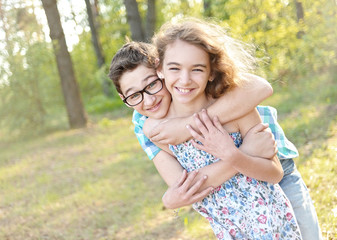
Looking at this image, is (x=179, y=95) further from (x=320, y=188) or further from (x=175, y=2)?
(x=175, y=2)

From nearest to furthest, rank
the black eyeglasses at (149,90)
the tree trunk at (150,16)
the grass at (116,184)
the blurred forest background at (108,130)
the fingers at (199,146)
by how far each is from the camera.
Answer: the fingers at (199,146)
the black eyeglasses at (149,90)
the grass at (116,184)
the blurred forest background at (108,130)
the tree trunk at (150,16)

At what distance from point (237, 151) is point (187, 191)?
1.21ft

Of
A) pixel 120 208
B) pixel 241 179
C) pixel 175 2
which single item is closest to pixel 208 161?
pixel 241 179

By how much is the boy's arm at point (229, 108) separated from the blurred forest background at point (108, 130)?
0.38 meters

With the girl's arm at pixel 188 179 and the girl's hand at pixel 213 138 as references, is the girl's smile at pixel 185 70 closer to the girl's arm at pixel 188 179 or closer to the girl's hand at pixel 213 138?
the girl's hand at pixel 213 138

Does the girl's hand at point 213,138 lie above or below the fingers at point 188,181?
above

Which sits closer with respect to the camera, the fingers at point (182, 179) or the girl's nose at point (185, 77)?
the girl's nose at point (185, 77)

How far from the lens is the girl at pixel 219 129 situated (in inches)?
78.1

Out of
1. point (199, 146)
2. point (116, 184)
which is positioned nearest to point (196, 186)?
point (199, 146)

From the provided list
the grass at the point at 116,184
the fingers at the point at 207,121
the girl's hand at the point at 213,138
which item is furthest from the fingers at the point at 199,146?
the grass at the point at 116,184

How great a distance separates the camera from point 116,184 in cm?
559

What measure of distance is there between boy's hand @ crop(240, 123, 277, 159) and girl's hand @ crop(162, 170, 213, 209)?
10.9 inches

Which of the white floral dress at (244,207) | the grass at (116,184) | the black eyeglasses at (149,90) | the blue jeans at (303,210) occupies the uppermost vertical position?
the black eyeglasses at (149,90)

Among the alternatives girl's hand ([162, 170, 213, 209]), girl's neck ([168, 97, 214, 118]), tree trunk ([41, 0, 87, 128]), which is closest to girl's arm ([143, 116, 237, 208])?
girl's hand ([162, 170, 213, 209])
